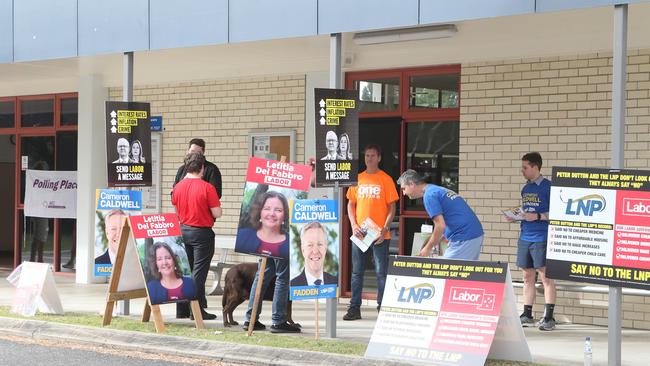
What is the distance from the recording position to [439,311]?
26.3 feet

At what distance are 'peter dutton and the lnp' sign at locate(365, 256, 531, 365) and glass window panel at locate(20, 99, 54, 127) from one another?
9218mm

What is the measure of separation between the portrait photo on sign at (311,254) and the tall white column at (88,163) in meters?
6.52

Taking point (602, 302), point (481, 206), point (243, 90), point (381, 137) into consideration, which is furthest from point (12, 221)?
point (602, 302)

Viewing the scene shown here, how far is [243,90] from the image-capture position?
13.7 meters

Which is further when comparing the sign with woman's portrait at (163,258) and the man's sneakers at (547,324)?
the man's sneakers at (547,324)

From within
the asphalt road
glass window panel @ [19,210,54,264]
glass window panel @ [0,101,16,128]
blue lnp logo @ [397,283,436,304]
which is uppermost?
glass window panel @ [0,101,16,128]

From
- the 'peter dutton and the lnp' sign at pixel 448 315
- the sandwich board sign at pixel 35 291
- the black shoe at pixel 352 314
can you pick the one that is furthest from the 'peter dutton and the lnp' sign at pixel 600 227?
the sandwich board sign at pixel 35 291

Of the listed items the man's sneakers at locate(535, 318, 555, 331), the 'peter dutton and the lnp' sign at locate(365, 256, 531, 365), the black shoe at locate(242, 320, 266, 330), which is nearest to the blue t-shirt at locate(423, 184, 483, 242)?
the 'peter dutton and the lnp' sign at locate(365, 256, 531, 365)

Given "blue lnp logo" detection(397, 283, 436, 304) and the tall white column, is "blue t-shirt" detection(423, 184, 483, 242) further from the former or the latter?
the tall white column

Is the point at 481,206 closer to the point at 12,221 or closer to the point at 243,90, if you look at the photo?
the point at 243,90

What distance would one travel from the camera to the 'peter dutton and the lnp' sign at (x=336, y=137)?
29.2ft

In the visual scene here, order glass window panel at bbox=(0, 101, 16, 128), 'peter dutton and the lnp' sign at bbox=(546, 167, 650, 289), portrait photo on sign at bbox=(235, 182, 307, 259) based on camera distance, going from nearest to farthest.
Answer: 'peter dutton and the lnp' sign at bbox=(546, 167, 650, 289)
portrait photo on sign at bbox=(235, 182, 307, 259)
glass window panel at bbox=(0, 101, 16, 128)

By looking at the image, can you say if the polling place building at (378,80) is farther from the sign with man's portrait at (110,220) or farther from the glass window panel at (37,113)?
the sign with man's portrait at (110,220)

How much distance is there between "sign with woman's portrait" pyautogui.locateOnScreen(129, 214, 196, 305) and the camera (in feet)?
31.4
